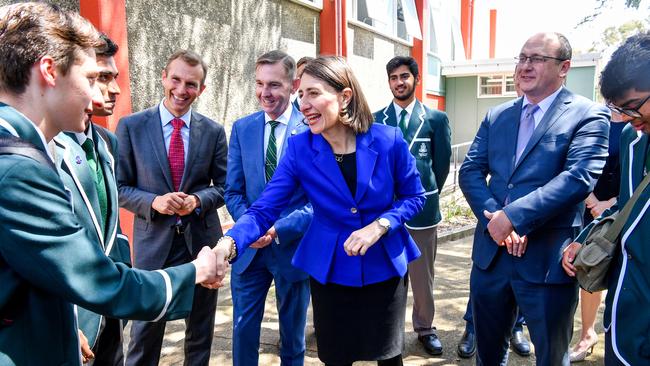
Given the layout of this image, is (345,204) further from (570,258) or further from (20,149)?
(20,149)

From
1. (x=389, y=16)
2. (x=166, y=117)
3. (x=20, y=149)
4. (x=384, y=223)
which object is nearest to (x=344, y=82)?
(x=384, y=223)

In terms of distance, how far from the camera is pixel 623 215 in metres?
2.20

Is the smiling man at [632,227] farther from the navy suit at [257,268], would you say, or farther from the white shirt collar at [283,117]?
the white shirt collar at [283,117]

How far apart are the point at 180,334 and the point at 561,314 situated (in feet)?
10.5

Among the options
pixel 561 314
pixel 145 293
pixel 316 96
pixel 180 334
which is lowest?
pixel 180 334

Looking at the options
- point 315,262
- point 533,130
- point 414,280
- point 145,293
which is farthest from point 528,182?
point 145,293

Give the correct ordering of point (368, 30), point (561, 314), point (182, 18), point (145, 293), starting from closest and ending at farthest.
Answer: point (145, 293)
point (561, 314)
point (182, 18)
point (368, 30)

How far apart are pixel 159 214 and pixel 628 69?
270 centimetres

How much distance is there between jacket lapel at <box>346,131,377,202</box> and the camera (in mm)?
2668

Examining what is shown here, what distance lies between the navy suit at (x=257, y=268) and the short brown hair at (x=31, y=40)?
1748 millimetres

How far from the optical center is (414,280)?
446cm

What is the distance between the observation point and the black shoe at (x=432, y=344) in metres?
4.20

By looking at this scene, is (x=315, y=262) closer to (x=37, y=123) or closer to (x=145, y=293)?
(x=145, y=293)

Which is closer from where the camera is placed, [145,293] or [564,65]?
[145,293]
